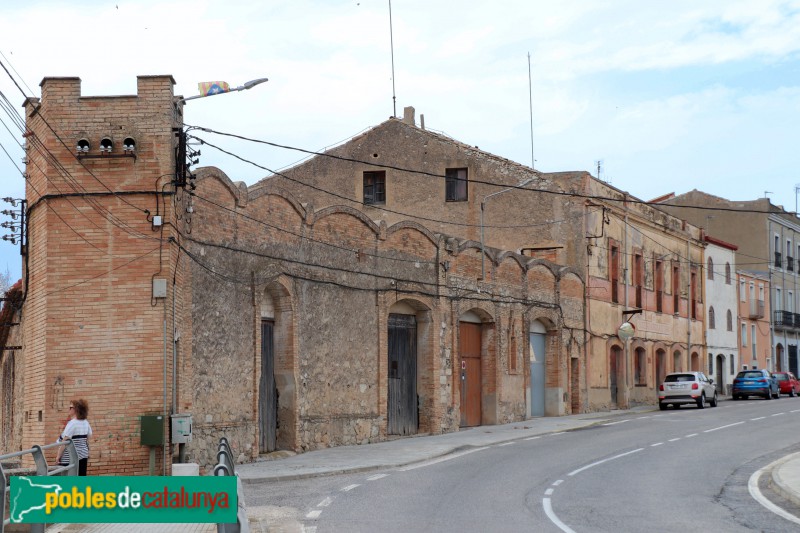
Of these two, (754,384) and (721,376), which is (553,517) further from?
(721,376)

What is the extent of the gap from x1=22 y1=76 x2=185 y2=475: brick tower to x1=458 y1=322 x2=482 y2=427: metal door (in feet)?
46.4

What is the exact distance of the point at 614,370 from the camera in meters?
45.4

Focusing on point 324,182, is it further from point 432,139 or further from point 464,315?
point 464,315

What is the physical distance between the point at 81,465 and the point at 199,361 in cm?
565

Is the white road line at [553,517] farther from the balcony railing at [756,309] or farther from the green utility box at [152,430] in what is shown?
the balcony railing at [756,309]

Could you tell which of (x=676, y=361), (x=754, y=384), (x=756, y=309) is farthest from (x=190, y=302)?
(x=756, y=309)

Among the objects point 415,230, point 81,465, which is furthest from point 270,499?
point 415,230

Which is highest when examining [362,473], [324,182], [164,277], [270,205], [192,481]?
[324,182]

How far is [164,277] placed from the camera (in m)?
20.3

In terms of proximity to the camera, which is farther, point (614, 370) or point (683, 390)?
point (614, 370)

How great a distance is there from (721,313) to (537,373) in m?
24.4

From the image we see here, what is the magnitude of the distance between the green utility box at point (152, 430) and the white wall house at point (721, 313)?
42.2 metres

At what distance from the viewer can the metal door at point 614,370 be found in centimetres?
4462

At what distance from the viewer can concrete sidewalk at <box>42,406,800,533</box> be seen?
13.1 meters
